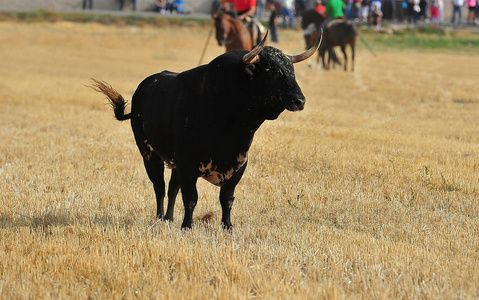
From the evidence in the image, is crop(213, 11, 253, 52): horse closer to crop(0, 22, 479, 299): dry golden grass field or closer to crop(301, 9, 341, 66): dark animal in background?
crop(0, 22, 479, 299): dry golden grass field

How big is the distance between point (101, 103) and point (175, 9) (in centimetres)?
3880

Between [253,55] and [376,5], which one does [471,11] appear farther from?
[253,55]

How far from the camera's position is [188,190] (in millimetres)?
5984

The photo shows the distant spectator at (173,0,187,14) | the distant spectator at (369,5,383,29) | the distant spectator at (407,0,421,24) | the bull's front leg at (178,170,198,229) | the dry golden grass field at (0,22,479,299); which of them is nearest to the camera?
the dry golden grass field at (0,22,479,299)

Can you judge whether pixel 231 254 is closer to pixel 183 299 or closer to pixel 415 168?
pixel 183 299

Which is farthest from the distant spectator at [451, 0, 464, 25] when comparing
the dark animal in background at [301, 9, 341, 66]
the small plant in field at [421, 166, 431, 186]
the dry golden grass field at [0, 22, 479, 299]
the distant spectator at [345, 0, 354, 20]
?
the small plant in field at [421, 166, 431, 186]

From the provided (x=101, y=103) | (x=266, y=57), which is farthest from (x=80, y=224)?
(x=101, y=103)

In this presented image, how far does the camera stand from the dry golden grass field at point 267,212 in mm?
4816

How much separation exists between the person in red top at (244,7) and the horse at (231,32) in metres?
0.37

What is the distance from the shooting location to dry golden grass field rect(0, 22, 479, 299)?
482 centimetres

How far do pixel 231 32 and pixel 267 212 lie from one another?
39.8 feet

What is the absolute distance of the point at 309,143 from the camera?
10.7 metres

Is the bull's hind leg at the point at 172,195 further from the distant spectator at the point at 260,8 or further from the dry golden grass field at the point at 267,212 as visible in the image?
the distant spectator at the point at 260,8

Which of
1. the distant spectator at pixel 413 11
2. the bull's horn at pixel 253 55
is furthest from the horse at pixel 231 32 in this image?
the distant spectator at pixel 413 11
